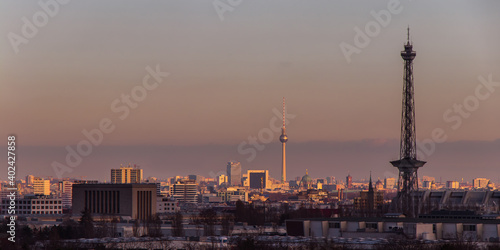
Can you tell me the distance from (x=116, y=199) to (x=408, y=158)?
28631 millimetres

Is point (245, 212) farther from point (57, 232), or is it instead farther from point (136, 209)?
point (57, 232)

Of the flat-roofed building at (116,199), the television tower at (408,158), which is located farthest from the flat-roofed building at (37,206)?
the television tower at (408,158)

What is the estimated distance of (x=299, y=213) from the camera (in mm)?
110250

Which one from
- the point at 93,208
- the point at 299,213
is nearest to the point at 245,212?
the point at 299,213

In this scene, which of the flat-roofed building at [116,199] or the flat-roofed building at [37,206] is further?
the flat-roofed building at [37,206]

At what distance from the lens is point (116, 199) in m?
112

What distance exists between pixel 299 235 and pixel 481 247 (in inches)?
508

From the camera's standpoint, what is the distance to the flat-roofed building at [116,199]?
363 feet

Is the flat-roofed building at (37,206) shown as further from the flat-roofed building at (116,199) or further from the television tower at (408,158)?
the television tower at (408,158)

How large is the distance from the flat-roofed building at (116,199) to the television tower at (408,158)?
24.4 metres

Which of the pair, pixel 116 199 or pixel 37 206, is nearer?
pixel 116 199

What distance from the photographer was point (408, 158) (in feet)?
324

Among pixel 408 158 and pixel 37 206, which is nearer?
pixel 408 158

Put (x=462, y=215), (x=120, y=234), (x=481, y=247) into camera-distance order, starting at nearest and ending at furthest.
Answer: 1. (x=481, y=247)
2. (x=462, y=215)
3. (x=120, y=234)
